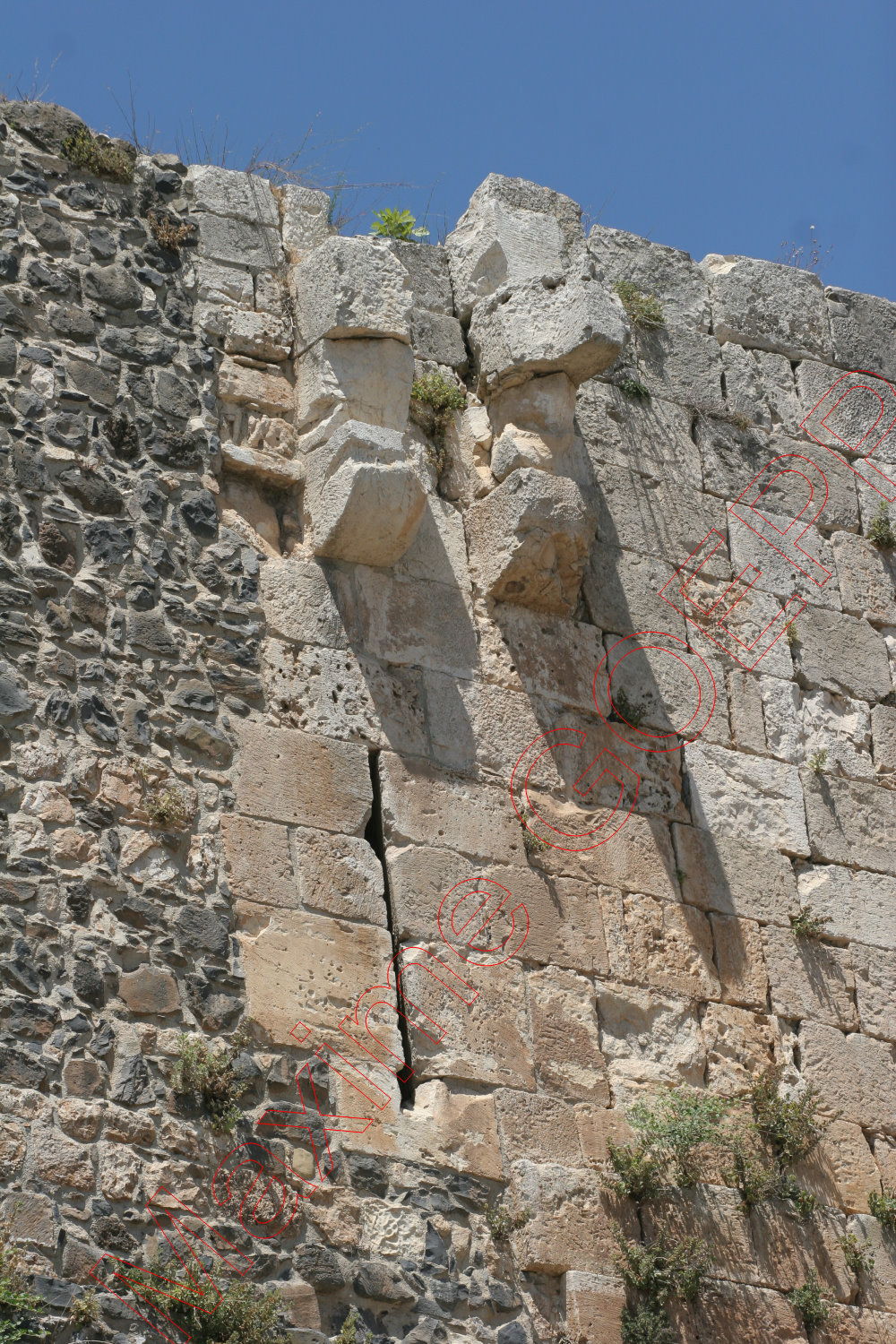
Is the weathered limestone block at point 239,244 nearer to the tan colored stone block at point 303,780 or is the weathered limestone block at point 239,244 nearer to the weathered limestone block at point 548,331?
the weathered limestone block at point 548,331

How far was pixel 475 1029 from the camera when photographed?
6.27 m

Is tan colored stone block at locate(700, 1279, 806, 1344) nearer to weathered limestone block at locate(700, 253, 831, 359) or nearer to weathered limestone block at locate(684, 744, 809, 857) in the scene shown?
weathered limestone block at locate(684, 744, 809, 857)

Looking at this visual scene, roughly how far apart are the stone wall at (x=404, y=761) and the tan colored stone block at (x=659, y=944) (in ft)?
0.06

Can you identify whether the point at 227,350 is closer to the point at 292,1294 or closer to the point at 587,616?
the point at 587,616

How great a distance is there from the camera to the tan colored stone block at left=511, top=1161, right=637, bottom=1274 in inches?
235

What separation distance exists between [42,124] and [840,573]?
4.05 metres

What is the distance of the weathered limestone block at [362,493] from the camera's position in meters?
6.73

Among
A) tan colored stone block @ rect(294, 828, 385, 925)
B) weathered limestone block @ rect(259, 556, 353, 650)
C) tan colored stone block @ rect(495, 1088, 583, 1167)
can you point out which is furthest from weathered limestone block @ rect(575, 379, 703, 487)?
tan colored stone block @ rect(495, 1088, 583, 1167)

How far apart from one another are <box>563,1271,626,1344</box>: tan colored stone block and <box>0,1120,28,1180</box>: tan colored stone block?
193 cm

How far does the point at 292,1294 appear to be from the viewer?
5434 millimetres

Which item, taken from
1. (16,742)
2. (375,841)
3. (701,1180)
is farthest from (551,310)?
(701,1180)

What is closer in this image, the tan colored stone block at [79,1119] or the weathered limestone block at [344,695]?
the tan colored stone block at [79,1119]

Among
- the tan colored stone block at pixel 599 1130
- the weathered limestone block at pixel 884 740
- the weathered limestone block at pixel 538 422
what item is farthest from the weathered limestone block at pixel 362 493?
the weathered limestone block at pixel 884 740

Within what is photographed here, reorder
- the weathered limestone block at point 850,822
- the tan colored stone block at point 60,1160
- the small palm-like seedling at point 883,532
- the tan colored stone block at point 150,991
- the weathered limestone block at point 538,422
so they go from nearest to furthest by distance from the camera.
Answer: the tan colored stone block at point 60,1160 → the tan colored stone block at point 150,991 → the weathered limestone block at point 538,422 → the weathered limestone block at point 850,822 → the small palm-like seedling at point 883,532
